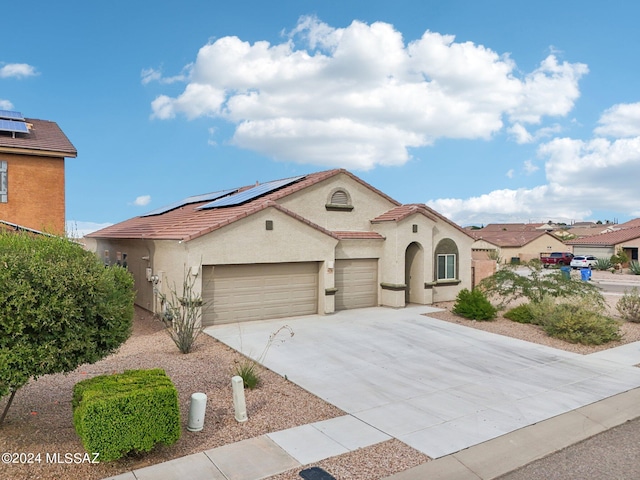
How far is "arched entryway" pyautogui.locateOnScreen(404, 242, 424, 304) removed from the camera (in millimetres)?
20109

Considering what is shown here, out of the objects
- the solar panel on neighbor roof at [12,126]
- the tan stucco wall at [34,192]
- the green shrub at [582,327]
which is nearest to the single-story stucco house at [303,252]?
the tan stucco wall at [34,192]

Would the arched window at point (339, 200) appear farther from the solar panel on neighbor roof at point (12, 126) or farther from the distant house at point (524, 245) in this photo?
the distant house at point (524, 245)

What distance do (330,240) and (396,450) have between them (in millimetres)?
11308

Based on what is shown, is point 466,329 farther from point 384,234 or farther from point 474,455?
point 474,455

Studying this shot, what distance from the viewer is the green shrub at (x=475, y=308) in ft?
54.4

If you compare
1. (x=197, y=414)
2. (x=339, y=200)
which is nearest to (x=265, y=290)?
(x=339, y=200)

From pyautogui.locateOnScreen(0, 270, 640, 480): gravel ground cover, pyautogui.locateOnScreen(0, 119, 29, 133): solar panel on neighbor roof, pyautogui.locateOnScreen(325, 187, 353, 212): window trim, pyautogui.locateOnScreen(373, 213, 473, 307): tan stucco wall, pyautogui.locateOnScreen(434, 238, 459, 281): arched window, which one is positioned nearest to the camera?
pyautogui.locateOnScreen(0, 270, 640, 480): gravel ground cover

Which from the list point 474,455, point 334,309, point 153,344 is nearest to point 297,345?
point 153,344

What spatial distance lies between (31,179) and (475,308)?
1745cm

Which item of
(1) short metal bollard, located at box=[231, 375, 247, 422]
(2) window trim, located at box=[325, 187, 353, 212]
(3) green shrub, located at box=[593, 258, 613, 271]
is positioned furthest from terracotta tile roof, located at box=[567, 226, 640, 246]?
(1) short metal bollard, located at box=[231, 375, 247, 422]

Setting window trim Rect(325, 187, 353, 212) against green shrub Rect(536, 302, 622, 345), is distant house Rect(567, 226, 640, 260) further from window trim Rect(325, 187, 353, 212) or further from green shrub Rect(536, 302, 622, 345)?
window trim Rect(325, 187, 353, 212)

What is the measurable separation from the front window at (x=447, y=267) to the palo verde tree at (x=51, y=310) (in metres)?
16.6

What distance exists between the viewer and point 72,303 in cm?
591

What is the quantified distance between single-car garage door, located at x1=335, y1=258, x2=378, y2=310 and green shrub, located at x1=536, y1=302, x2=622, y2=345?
7.19 m
